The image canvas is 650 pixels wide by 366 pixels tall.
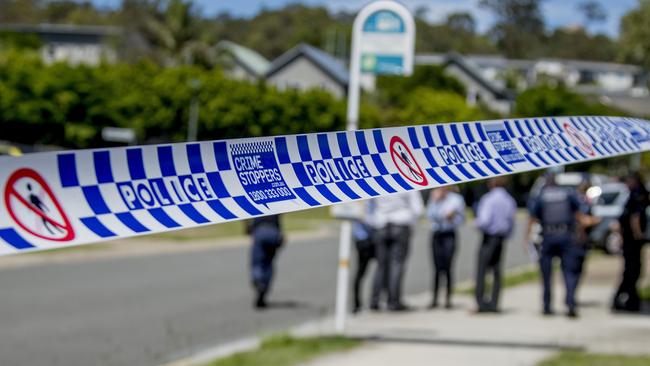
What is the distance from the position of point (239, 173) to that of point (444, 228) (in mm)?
9550

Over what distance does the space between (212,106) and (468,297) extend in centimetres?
3900

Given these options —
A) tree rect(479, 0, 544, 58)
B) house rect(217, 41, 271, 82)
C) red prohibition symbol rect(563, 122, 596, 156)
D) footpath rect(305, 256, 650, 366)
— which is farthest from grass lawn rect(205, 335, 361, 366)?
tree rect(479, 0, 544, 58)

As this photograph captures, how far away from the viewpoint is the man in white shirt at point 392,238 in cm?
1291

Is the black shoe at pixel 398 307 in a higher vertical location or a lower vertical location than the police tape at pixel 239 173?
lower

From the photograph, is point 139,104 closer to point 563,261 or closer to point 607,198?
point 607,198

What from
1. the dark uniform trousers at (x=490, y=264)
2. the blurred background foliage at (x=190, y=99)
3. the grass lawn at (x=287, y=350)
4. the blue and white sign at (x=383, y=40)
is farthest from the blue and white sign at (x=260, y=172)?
the blurred background foliage at (x=190, y=99)

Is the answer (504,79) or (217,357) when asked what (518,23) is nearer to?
(504,79)

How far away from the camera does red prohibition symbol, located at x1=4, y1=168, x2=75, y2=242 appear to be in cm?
318

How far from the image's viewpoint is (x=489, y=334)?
36.0 feet

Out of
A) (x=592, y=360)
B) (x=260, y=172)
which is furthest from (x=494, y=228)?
(x=260, y=172)

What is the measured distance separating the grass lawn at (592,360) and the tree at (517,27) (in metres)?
141

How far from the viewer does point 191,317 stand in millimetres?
12469

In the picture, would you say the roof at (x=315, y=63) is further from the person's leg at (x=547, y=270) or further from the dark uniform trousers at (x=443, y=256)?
the person's leg at (x=547, y=270)

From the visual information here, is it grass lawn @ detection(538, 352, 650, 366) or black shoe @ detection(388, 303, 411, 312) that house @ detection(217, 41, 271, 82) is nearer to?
black shoe @ detection(388, 303, 411, 312)
